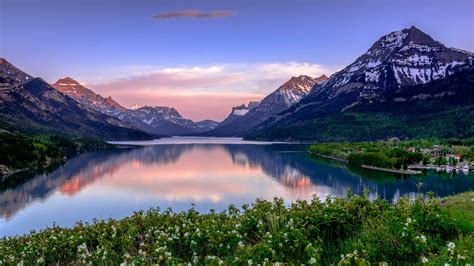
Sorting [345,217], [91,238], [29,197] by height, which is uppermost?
[345,217]

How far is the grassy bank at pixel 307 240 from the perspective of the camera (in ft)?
40.4

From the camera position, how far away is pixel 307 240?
Result: 1338cm

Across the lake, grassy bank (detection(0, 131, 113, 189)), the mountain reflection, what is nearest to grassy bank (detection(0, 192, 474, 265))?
the lake

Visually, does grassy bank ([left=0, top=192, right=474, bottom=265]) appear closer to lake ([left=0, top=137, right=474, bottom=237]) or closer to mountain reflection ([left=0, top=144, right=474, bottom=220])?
lake ([left=0, top=137, right=474, bottom=237])

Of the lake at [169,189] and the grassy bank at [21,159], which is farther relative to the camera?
the grassy bank at [21,159]

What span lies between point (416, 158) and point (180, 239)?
15330cm

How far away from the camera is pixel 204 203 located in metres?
75.2

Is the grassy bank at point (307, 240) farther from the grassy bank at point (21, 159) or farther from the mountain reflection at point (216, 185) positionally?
the grassy bank at point (21, 159)

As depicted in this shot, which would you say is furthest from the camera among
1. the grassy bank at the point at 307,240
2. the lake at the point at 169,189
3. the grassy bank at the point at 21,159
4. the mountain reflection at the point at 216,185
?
the grassy bank at the point at 21,159

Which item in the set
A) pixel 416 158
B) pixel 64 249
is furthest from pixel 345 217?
pixel 416 158

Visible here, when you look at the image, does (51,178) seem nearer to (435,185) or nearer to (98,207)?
(98,207)

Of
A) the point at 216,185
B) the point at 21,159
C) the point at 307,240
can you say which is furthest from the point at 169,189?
the point at 307,240

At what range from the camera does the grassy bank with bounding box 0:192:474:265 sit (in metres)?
12.3

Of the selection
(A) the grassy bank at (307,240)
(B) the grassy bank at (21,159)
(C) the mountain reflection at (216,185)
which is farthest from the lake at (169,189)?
(A) the grassy bank at (307,240)
